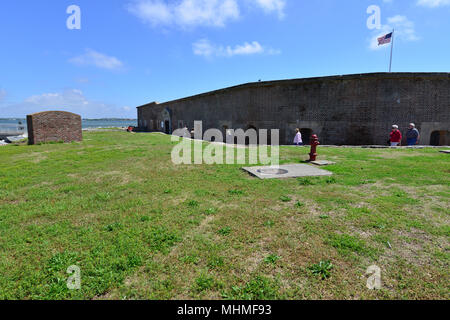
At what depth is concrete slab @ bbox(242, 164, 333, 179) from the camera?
6746 millimetres

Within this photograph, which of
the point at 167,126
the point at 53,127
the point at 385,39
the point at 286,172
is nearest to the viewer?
the point at 286,172

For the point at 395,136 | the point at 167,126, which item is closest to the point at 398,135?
the point at 395,136

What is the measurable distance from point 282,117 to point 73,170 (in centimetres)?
1552

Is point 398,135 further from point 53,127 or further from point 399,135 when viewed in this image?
point 53,127

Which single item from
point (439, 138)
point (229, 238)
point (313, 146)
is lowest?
point (229, 238)

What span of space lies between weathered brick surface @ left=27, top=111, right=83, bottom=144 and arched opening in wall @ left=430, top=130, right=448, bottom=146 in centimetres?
2927

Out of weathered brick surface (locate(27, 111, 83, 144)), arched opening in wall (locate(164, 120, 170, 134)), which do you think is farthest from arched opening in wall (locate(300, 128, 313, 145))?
arched opening in wall (locate(164, 120, 170, 134))

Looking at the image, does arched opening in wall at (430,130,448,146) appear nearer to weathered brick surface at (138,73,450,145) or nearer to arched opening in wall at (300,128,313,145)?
weathered brick surface at (138,73,450,145)

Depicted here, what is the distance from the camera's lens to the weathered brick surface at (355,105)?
16.2m

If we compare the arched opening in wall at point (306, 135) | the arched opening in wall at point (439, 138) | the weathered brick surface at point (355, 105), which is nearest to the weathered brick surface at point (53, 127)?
the weathered brick surface at point (355, 105)

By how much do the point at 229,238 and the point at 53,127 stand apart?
21.0m

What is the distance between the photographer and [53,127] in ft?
60.6

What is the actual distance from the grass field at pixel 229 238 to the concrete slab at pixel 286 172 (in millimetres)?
509

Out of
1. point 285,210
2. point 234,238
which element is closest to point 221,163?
point 285,210
